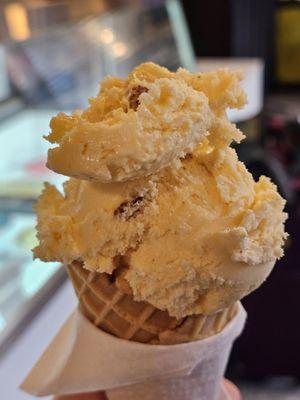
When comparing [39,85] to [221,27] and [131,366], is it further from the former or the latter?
[221,27]

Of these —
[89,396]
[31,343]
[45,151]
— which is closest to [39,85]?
[45,151]

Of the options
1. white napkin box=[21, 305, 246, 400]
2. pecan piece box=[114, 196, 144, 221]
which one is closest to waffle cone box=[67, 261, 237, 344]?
white napkin box=[21, 305, 246, 400]

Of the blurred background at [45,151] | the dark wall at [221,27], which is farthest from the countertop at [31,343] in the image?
the dark wall at [221,27]

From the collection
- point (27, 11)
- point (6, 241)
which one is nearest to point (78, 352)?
point (6, 241)

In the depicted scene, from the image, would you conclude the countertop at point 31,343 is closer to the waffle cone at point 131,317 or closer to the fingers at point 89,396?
the fingers at point 89,396

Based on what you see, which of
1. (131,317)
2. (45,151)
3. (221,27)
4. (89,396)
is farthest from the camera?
(221,27)

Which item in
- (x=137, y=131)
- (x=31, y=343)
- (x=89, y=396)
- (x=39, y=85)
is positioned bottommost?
(x=31, y=343)
